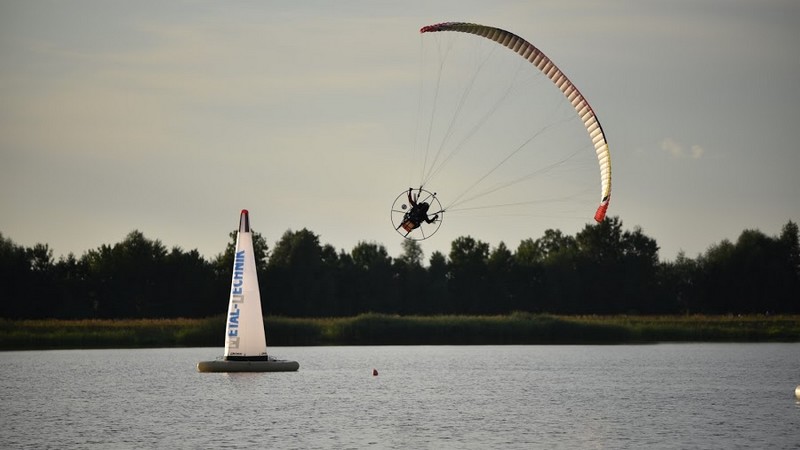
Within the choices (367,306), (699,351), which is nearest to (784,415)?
(699,351)

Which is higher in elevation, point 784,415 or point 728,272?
point 728,272

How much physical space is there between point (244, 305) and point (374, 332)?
3275cm

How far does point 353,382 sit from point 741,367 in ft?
68.5

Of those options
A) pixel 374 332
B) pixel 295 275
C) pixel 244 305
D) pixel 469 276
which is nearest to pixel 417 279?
pixel 469 276

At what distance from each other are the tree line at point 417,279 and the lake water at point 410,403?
29701mm

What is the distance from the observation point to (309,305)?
114m

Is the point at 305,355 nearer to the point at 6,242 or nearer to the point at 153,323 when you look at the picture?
the point at 153,323

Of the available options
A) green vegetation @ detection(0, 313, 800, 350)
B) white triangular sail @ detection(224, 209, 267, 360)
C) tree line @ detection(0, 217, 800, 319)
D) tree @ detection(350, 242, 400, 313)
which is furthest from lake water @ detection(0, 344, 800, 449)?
tree @ detection(350, 242, 400, 313)

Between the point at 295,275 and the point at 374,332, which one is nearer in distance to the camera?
the point at 374,332

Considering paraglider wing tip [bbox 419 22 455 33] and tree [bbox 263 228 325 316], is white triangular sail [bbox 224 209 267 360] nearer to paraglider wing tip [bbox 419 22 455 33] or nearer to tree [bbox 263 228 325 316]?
paraglider wing tip [bbox 419 22 455 33]

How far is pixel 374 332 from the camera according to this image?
85750mm

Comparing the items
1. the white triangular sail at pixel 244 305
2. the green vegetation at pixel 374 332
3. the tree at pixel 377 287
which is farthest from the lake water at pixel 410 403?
the tree at pixel 377 287

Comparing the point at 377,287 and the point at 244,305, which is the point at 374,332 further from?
the point at 377,287

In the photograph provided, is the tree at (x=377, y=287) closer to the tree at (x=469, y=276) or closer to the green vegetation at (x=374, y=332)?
the tree at (x=469, y=276)
